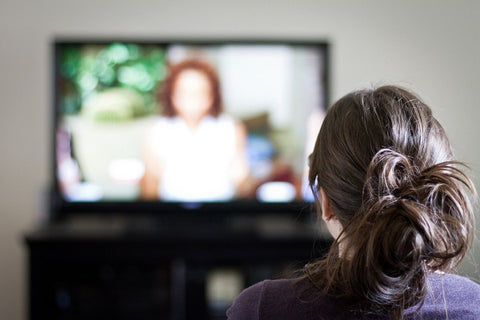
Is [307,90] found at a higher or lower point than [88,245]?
higher

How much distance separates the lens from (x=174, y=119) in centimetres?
333

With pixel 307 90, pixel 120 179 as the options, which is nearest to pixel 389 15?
pixel 307 90

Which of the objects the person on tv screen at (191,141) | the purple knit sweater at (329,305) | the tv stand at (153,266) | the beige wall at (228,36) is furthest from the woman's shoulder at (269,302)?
the beige wall at (228,36)

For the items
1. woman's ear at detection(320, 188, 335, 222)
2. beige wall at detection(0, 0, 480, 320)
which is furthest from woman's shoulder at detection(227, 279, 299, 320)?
beige wall at detection(0, 0, 480, 320)

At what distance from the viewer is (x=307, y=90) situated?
3371mm

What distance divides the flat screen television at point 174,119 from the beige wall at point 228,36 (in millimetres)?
260

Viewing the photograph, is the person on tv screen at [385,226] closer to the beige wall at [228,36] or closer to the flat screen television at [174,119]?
the flat screen television at [174,119]

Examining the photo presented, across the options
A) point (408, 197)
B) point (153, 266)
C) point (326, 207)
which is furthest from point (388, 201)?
point (153, 266)

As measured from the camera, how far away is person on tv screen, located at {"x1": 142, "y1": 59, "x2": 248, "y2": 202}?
10.9 feet

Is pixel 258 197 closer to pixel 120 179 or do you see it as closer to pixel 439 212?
pixel 120 179

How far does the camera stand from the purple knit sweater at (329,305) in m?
0.99

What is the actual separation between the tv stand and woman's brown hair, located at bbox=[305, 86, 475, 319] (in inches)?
82.4

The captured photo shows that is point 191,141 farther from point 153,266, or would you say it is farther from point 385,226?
point 385,226

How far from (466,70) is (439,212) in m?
2.84
